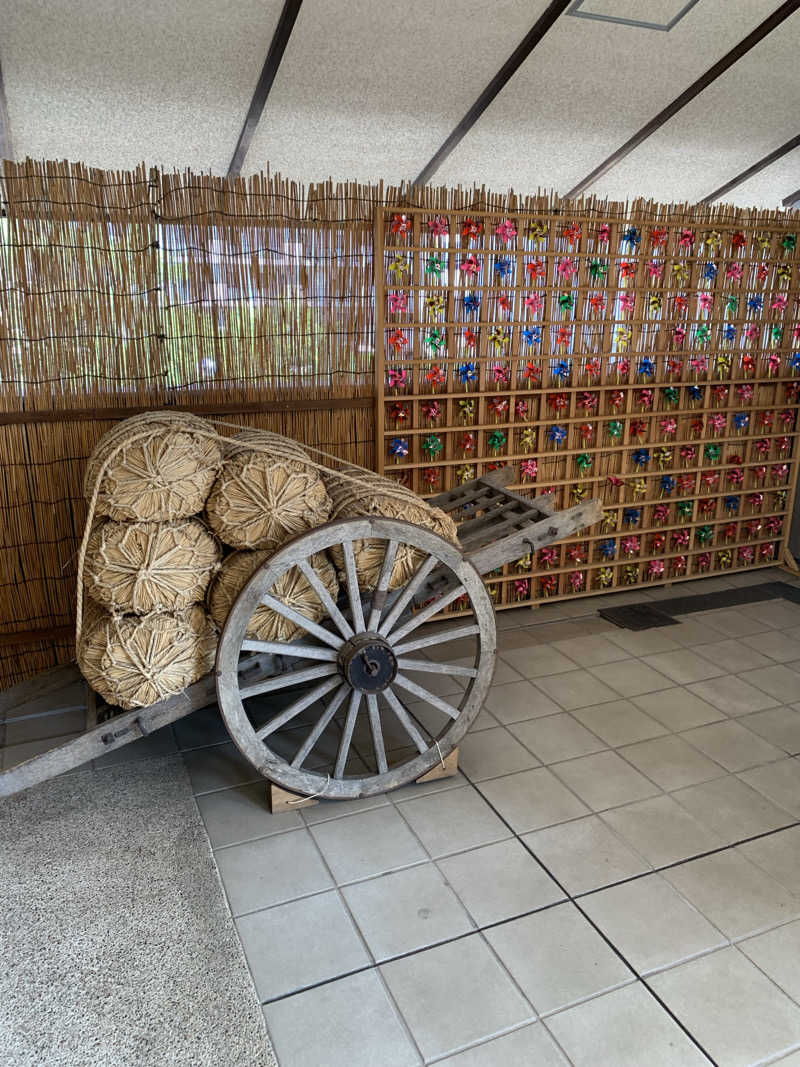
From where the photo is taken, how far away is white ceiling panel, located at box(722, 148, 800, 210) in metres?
4.28

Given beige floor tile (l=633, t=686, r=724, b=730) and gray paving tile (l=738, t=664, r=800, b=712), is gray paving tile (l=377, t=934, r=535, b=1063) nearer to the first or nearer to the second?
beige floor tile (l=633, t=686, r=724, b=730)

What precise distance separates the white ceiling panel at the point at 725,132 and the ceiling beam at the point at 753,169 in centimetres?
3

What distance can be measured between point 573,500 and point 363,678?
2.20 meters

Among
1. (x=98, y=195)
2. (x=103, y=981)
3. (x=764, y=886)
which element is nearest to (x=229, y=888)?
(x=103, y=981)

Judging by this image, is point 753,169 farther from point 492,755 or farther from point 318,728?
point 318,728

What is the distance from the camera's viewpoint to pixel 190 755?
8.95 feet

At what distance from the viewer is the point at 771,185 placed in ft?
14.7

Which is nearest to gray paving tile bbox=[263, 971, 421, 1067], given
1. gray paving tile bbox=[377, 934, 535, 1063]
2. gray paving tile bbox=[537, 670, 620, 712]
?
gray paving tile bbox=[377, 934, 535, 1063]

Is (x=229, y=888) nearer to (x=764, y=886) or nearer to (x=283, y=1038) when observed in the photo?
(x=283, y=1038)

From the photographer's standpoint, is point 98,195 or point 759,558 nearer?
point 98,195

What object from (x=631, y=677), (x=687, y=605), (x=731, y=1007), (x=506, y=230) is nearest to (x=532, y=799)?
(x=731, y=1007)

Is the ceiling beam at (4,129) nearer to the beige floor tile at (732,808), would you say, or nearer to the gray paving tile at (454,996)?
the gray paving tile at (454,996)

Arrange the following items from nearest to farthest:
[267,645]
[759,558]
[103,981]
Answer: [103,981] < [267,645] < [759,558]

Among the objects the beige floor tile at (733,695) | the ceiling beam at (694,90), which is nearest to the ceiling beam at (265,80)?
the ceiling beam at (694,90)
